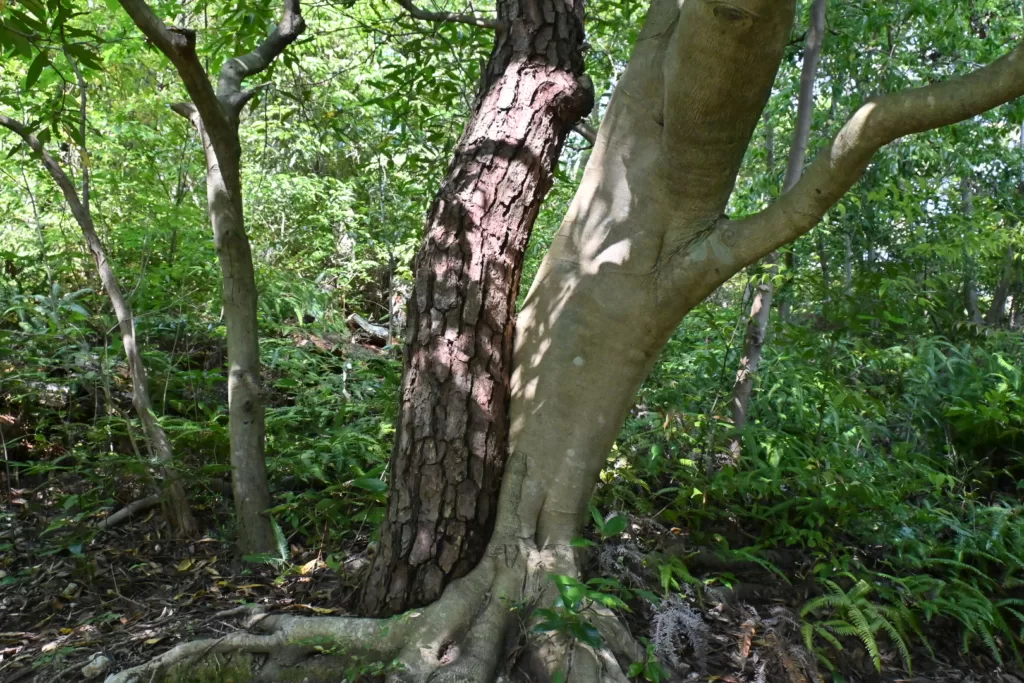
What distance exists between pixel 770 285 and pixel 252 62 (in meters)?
3.15

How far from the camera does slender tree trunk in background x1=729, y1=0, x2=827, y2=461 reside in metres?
4.56

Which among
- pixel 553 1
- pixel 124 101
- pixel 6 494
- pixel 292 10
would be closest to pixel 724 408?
pixel 553 1

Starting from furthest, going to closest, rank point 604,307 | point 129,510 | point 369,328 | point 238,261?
1. point 369,328
2. point 129,510
3. point 238,261
4. point 604,307

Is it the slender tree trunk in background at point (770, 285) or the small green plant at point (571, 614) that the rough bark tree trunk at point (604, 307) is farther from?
the slender tree trunk in background at point (770, 285)

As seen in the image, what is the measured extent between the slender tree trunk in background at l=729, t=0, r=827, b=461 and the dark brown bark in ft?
6.28

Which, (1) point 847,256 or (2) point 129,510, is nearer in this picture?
(2) point 129,510

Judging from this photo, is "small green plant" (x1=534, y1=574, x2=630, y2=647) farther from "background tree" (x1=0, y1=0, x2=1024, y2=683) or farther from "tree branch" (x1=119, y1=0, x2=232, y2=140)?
"tree branch" (x1=119, y1=0, x2=232, y2=140)

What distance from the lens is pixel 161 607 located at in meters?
3.37

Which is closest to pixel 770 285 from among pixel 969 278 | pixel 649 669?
pixel 649 669

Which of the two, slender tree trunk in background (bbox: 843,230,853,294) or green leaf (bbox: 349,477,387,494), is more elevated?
slender tree trunk in background (bbox: 843,230,853,294)

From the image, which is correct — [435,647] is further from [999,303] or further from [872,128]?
[999,303]

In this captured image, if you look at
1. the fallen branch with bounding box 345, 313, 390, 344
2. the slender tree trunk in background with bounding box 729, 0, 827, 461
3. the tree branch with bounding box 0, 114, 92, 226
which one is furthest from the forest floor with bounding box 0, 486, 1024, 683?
the fallen branch with bounding box 345, 313, 390, 344

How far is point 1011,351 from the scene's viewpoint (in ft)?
22.9

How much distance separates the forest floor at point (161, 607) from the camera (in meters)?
3.04
